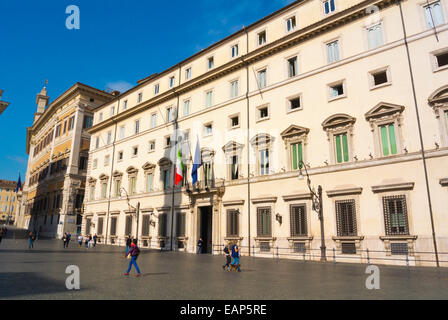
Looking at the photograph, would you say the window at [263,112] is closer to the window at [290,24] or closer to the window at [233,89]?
the window at [233,89]

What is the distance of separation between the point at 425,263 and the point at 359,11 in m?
16.9

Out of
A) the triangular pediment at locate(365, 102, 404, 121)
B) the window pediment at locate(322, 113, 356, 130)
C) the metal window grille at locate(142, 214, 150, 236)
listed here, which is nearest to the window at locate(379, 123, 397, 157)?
the triangular pediment at locate(365, 102, 404, 121)

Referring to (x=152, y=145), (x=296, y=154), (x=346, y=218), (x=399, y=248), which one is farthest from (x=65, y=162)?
(x=399, y=248)

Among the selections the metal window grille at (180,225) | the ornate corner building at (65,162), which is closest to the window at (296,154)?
the metal window grille at (180,225)

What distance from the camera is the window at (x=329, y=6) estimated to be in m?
24.6

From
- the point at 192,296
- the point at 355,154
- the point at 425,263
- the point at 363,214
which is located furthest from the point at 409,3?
the point at 192,296

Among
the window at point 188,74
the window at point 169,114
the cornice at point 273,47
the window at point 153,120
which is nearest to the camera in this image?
the cornice at point 273,47

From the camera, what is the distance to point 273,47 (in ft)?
89.3

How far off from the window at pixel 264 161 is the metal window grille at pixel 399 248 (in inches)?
401

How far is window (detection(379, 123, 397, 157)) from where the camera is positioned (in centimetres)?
1977

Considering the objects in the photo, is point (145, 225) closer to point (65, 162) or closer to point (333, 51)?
point (333, 51)

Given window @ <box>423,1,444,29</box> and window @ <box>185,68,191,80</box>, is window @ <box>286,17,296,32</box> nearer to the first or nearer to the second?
window @ <box>423,1,444,29</box>

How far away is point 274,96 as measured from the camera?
26.8 metres
